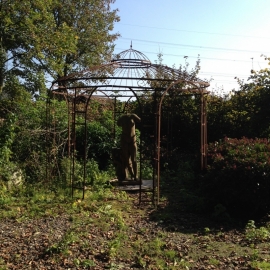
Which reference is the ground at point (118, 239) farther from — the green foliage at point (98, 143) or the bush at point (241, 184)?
the green foliage at point (98, 143)

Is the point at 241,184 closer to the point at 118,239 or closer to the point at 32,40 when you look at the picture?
the point at 118,239

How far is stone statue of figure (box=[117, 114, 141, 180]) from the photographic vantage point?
10.2 metres

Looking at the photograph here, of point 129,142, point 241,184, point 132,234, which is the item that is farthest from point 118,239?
point 129,142

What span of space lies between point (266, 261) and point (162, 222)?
7.74 feet

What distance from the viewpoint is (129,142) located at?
408 inches

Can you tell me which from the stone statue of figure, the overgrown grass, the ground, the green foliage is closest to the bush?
the overgrown grass

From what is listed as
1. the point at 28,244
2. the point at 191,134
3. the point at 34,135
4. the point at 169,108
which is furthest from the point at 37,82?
Result: the point at 28,244

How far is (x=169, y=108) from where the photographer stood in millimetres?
15461

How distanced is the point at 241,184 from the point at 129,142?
3564mm

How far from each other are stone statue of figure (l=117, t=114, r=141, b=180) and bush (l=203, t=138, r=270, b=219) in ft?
8.52

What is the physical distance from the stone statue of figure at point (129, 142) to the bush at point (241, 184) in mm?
2597

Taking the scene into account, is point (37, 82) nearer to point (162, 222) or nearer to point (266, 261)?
point (162, 222)

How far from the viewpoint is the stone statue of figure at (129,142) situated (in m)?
10.2

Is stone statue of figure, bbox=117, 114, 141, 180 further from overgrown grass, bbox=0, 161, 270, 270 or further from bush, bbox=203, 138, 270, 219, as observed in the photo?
bush, bbox=203, 138, 270, 219
